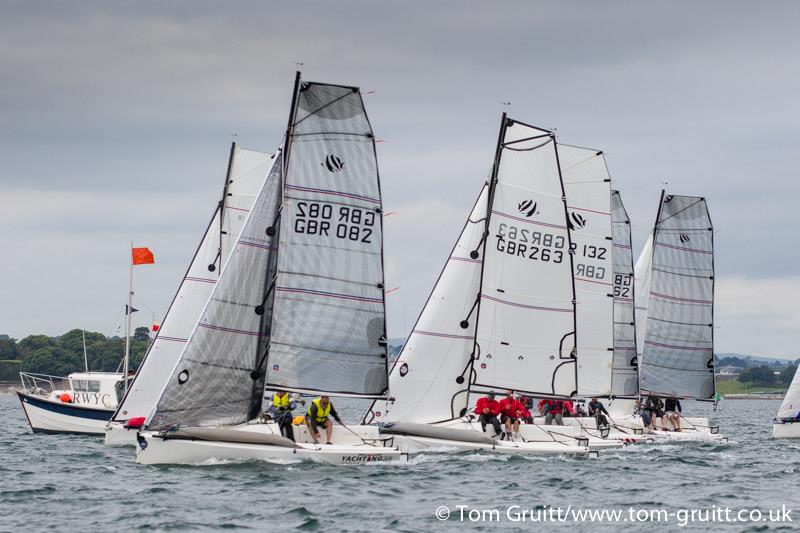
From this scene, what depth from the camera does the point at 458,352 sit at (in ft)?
114

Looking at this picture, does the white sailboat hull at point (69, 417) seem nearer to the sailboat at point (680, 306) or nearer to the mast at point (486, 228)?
the mast at point (486, 228)

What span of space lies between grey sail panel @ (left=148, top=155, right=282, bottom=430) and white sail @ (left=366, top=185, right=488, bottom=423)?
5.52 m

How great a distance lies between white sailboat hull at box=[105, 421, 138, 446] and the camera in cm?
3688

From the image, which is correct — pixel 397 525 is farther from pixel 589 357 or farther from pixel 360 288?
pixel 589 357

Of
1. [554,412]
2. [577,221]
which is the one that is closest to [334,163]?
[554,412]

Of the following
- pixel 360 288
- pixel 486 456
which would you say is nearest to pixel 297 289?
pixel 360 288

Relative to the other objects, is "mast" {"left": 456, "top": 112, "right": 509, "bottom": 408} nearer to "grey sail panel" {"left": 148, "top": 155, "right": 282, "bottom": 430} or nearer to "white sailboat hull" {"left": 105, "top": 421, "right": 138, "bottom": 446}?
"grey sail panel" {"left": 148, "top": 155, "right": 282, "bottom": 430}

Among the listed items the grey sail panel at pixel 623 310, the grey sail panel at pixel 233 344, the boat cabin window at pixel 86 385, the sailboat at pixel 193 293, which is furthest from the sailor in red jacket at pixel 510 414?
the boat cabin window at pixel 86 385

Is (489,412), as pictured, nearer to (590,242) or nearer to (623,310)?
(590,242)

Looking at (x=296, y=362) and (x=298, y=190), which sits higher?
(x=298, y=190)

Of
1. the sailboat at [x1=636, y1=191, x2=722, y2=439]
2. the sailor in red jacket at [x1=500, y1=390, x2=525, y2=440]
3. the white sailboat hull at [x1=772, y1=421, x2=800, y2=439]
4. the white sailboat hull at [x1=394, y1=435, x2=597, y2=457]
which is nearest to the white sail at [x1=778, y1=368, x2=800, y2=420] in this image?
the white sailboat hull at [x1=772, y1=421, x2=800, y2=439]

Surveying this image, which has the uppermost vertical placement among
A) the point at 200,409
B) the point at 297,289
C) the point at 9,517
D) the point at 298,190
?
the point at 298,190

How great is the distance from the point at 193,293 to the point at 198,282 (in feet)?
1.42

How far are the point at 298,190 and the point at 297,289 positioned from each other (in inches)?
94.7
